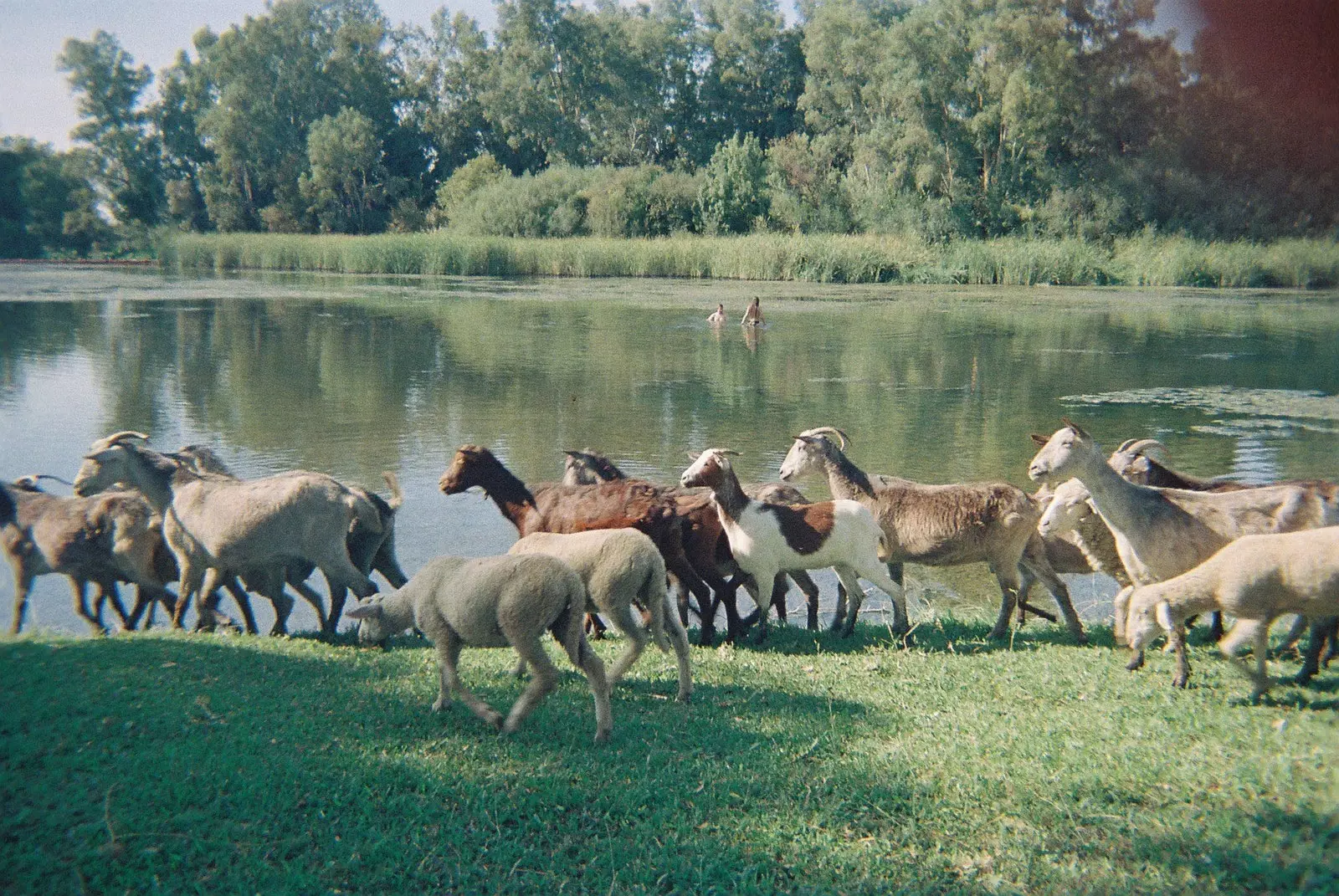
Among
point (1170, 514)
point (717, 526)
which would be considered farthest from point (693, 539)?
point (1170, 514)

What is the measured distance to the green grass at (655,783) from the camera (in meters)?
4.16

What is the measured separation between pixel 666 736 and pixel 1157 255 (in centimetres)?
746

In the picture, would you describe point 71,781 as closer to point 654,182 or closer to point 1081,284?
point 1081,284

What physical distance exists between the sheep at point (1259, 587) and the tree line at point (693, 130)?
1841 millimetres

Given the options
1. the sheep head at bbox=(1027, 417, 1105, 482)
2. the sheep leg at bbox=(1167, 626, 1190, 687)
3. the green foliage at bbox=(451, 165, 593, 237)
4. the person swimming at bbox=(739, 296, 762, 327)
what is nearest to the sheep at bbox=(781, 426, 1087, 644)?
the sheep head at bbox=(1027, 417, 1105, 482)

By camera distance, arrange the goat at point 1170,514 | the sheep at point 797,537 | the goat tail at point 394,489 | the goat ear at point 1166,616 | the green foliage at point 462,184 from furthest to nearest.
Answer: the green foliage at point 462,184 → the goat tail at point 394,489 → the sheep at point 797,537 → the goat at point 1170,514 → the goat ear at point 1166,616

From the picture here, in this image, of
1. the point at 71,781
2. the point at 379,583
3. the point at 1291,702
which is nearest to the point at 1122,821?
the point at 1291,702

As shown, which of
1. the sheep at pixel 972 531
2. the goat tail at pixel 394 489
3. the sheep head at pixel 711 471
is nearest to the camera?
the sheep at pixel 972 531

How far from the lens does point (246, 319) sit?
3147 centimetres

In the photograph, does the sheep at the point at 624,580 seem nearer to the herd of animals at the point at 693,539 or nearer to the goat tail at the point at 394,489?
the herd of animals at the point at 693,539

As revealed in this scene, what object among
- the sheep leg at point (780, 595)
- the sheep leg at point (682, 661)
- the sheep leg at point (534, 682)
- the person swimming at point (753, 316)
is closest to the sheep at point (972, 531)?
the sheep leg at point (780, 595)

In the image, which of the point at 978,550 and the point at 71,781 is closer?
the point at 71,781

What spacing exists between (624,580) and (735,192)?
57.8 meters

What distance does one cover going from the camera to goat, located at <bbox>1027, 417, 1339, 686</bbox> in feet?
23.0
